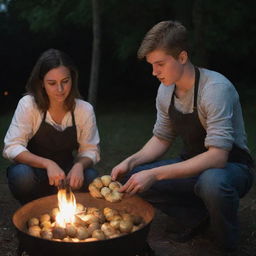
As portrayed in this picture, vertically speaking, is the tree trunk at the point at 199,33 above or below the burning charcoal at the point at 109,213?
above

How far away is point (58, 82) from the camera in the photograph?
321 centimetres

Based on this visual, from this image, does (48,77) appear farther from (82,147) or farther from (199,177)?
(199,177)

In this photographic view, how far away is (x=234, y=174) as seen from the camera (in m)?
2.97

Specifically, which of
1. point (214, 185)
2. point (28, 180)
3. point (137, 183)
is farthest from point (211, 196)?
point (28, 180)

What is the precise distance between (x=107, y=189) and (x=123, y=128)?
532 centimetres

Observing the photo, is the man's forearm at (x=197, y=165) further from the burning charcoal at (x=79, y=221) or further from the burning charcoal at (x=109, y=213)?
the burning charcoal at (x=79, y=221)

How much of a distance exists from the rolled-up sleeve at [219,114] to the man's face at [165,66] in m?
0.22

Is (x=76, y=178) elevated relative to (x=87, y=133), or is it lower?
lower

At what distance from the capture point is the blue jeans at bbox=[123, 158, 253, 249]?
2.84 meters

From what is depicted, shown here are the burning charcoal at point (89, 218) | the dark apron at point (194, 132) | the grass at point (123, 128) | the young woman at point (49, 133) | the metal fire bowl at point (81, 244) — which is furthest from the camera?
the grass at point (123, 128)

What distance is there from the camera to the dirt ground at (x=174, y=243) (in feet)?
10.4

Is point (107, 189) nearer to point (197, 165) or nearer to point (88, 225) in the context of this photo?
point (88, 225)

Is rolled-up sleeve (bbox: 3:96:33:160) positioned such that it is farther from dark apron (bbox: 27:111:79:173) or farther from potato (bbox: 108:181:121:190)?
potato (bbox: 108:181:121:190)

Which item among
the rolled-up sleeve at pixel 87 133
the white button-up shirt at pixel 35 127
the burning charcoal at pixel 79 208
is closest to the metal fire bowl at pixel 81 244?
the burning charcoal at pixel 79 208
